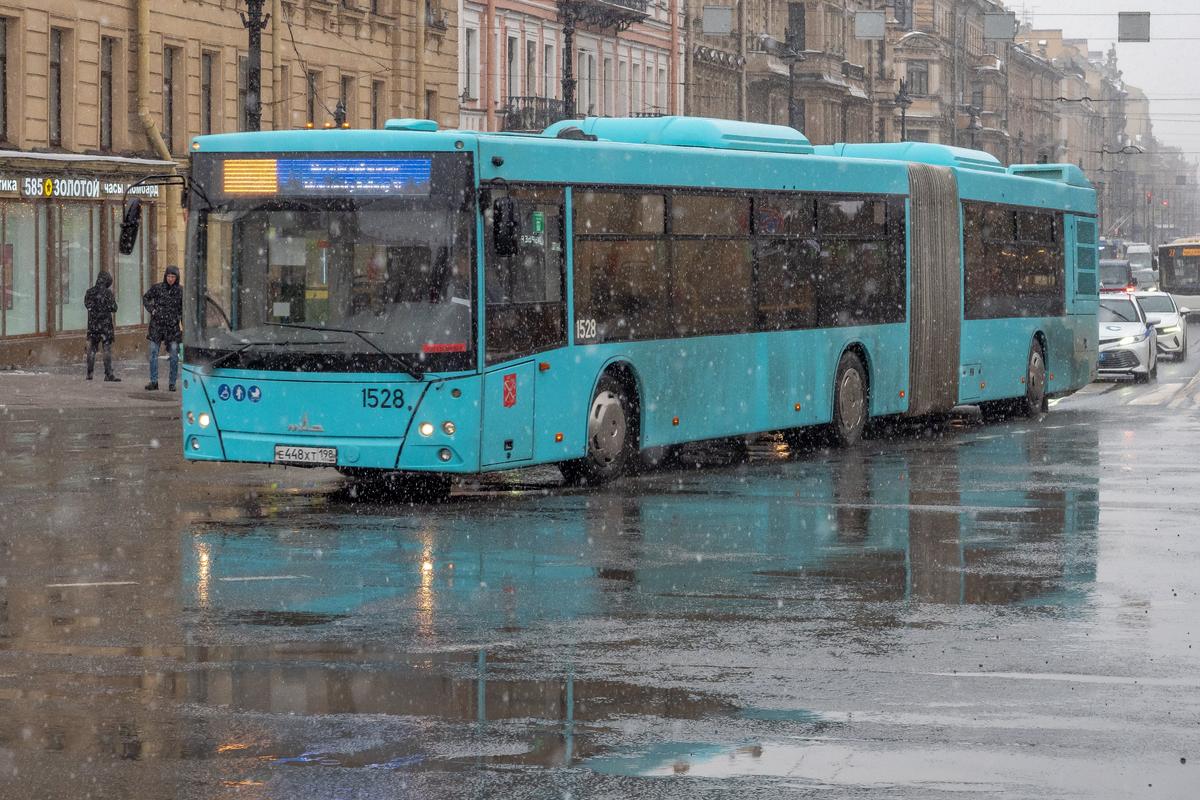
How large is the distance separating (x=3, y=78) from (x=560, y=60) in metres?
28.7

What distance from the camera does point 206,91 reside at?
42.0 m

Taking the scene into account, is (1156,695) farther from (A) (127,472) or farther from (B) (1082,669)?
(A) (127,472)

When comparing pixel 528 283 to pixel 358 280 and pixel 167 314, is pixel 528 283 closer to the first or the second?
pixel 358 280

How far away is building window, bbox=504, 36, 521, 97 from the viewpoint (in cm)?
5812

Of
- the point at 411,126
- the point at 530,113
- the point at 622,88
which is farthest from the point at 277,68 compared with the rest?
the point at 411,126

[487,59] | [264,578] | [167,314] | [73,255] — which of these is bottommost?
[264,578]

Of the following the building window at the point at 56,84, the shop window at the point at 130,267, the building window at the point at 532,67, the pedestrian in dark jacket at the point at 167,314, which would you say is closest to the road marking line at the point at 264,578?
the pedestrian in dark jacket at the point at 167,314

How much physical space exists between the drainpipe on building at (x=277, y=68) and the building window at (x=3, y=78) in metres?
8.39

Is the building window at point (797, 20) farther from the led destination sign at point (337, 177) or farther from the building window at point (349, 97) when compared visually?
the led destination sign at point (337, 177)

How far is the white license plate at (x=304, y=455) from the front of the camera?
1664 centimetres

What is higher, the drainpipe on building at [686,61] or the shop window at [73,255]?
the drainpipe on building at [686,61]

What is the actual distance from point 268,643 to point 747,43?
73.9 meters

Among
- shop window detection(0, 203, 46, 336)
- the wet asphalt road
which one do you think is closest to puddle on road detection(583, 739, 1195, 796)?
the wet asphalt road

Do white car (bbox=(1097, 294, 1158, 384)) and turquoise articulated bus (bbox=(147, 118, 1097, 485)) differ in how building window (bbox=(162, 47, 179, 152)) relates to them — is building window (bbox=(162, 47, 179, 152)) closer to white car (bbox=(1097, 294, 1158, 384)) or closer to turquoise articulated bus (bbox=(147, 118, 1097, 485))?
white car (bbox=(1097, 294, 1158, 384))
